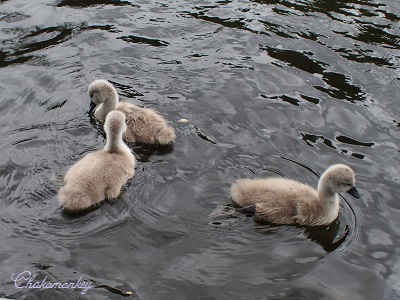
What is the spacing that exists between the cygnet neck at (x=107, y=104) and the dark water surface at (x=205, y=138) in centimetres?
23

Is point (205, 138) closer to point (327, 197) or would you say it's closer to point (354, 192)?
point (327, 197)

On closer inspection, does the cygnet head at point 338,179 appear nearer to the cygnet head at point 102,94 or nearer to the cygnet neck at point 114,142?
the cygnet neck at point 114,142

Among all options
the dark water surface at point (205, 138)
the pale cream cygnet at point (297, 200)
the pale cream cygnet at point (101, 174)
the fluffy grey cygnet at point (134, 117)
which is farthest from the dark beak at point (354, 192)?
the pale cream cygnet at point (101, 174)

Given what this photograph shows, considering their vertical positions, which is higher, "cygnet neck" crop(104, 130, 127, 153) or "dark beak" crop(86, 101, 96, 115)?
"cygnet neck" crop(104, 130, 127, 153)

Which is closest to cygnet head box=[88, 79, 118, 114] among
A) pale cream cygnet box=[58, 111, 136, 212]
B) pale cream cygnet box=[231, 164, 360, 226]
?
pale cream cygnet box=[58, 111, 136, 212]

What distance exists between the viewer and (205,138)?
23.1ft

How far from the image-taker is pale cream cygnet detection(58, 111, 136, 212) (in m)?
5.53

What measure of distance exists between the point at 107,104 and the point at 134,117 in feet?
2.22

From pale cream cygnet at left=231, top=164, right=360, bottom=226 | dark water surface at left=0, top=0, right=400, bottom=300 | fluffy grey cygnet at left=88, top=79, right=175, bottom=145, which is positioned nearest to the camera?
dark water surface at left=0, top=0, right=400, bottom=300

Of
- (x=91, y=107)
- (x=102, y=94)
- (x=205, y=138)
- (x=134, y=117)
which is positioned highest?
(x=102, y=94)

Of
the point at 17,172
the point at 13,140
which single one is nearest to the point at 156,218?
the point at 17,172

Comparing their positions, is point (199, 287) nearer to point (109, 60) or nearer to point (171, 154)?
point (171, 154)

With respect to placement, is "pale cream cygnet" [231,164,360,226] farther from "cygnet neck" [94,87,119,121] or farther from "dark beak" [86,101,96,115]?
"dark beak" [86,101,96,115]

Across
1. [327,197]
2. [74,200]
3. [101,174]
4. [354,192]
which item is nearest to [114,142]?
[101,174]
